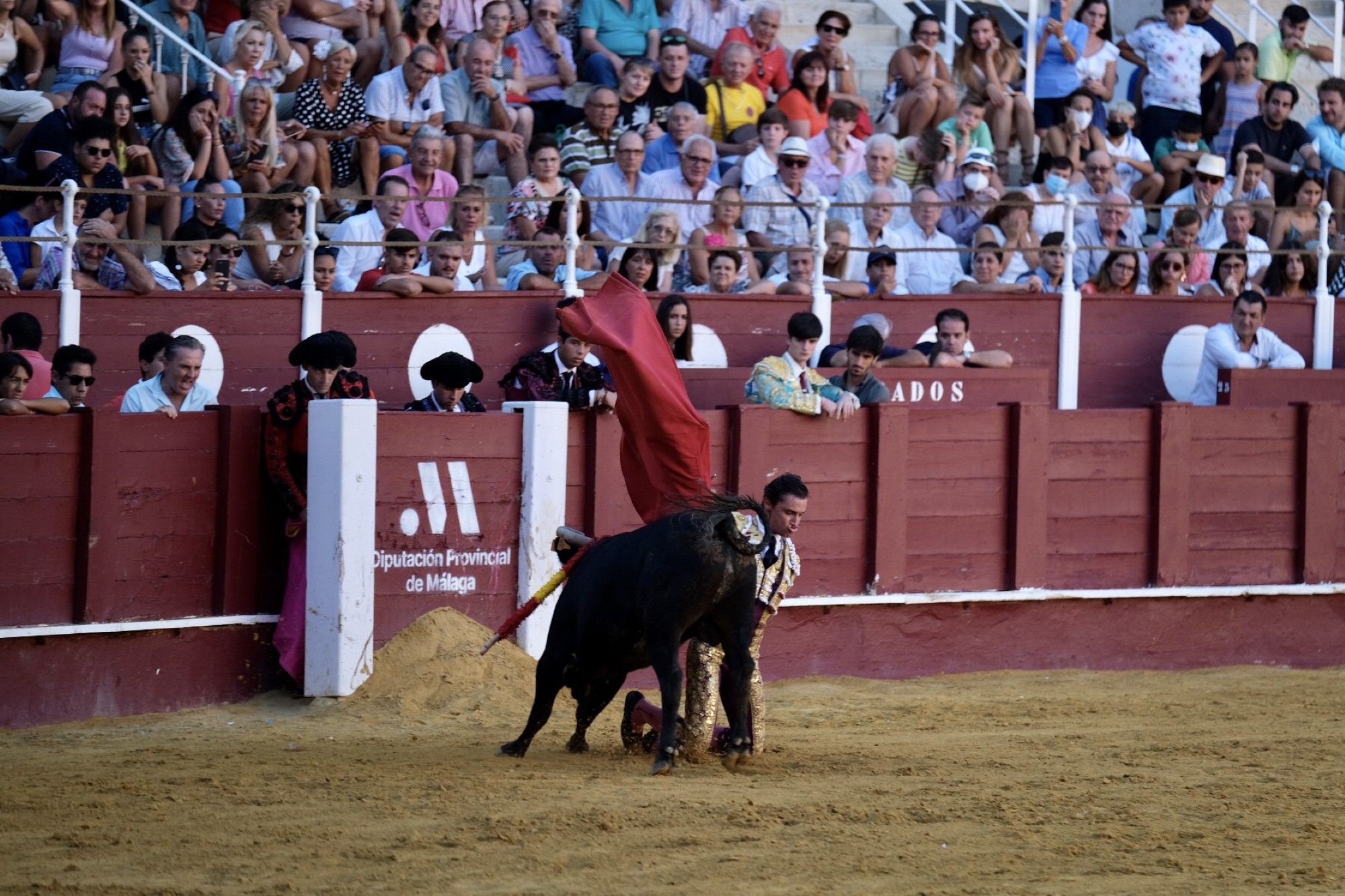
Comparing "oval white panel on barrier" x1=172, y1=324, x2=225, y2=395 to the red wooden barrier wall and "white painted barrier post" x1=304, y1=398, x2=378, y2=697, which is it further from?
"white painted barrier post" x1=304, y1=398, x2=378, y2=697

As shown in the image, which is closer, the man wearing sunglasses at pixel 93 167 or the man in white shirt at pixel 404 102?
the man wearing sunglasses at pixel 93 167

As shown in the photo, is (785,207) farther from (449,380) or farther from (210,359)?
(210,359)

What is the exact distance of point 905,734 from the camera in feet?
23.7

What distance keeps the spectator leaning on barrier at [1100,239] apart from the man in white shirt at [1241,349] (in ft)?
2.60

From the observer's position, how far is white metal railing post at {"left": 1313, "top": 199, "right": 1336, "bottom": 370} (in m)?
11.6

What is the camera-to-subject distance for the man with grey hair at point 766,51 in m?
11.8

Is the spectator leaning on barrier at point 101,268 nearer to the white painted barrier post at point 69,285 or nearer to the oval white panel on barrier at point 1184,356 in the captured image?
the white painted barrier post at point 69,285

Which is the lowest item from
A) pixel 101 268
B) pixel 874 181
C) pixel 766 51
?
pixel 101 268

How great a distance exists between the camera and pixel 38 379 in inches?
299

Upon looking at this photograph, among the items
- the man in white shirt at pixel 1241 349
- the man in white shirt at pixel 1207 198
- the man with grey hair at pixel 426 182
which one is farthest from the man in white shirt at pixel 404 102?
the man in white shirt at pixel 1207 198

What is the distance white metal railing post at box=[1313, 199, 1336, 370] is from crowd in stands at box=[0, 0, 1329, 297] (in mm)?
229

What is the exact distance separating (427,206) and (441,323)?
2.67 feet

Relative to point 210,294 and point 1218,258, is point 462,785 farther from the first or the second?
point 1218,258

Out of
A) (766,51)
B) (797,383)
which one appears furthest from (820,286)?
(766,51)
